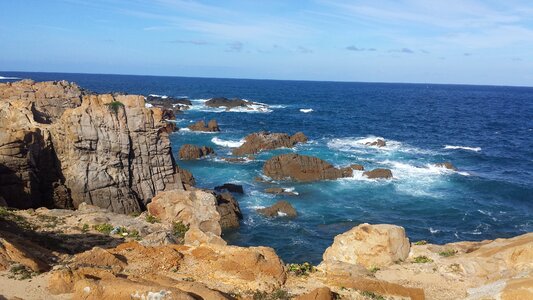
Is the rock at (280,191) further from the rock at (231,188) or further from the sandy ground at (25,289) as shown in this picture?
the sandy ground at (25,289)

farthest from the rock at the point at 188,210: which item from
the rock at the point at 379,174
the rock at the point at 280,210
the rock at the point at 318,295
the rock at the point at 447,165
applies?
the rock at the point at 447,165

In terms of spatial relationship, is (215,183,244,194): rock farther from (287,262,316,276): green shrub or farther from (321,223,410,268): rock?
(287,262,316,276): green shrub

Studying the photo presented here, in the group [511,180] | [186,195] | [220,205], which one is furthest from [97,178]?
[511,180]

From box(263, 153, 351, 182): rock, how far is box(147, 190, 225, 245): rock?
22007 millimetres

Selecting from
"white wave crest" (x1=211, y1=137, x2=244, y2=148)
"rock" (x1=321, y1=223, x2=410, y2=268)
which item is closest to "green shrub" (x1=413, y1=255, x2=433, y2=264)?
"rock" (x1=321, y1=223, x2=410, y2=268)

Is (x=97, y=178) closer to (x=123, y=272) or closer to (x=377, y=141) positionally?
(x=123, y=272)

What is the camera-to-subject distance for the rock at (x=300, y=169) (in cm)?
5759

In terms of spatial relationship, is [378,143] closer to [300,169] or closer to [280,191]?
[300,169]

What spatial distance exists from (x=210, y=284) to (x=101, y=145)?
23.3m

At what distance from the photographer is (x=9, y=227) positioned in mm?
24531

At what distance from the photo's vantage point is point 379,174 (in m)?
58.7

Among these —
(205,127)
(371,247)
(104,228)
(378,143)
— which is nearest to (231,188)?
(104,228)

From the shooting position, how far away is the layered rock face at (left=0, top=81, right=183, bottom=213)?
116ft

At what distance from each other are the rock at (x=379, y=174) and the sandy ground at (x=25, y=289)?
46607 millimetres
